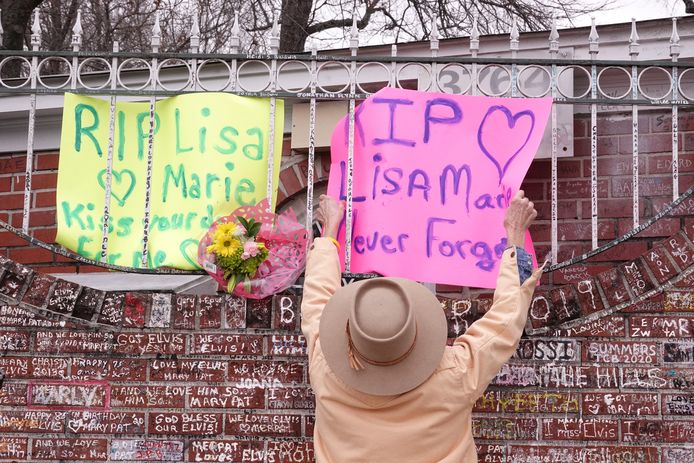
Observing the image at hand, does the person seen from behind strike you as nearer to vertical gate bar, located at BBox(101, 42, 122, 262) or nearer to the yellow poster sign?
the yellow poster sign

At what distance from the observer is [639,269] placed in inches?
125

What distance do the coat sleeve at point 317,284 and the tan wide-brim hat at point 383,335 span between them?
22cm

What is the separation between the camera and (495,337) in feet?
8.23

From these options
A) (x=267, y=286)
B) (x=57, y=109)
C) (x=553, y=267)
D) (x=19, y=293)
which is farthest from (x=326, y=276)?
(x=57, y=109)

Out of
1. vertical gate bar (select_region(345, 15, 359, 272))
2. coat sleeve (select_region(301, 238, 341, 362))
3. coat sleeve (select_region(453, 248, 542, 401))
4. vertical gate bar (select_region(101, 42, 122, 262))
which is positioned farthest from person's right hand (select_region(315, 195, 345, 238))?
vertical gate bar (select_region(101, 42, 122, 262))

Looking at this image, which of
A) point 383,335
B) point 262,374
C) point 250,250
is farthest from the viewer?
point 262,374

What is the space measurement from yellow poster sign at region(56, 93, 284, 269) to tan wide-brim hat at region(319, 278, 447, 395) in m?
1.19

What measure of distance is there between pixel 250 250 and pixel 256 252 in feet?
0.10

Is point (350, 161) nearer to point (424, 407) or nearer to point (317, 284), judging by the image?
point (317, 284)

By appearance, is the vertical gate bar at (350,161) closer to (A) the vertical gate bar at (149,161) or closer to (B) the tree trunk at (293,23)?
(A) the vertical gate bar at (149,161)

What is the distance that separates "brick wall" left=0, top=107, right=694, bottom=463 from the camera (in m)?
3.14

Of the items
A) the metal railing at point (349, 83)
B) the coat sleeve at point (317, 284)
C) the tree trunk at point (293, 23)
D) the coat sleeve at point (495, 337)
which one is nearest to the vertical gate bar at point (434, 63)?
the metal railing at point (349, 83)

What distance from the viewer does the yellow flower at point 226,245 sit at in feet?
10.3

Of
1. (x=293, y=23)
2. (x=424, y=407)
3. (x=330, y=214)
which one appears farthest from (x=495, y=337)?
(x=293, y=23)
